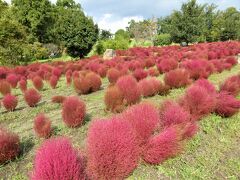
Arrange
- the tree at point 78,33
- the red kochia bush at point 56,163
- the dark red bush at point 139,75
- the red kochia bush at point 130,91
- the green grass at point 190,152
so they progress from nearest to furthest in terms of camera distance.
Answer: the red kochia bush at point 56,163 < the green grass at point 190,152 < the red kochia bush at point 130,91 < the dark red bush at point 139,75 < the tree at point 78,33

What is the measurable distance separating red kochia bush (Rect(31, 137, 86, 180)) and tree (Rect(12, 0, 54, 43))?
128 feet

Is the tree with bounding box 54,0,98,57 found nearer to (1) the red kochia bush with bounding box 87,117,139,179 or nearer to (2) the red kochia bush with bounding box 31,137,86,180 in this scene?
(1) the red kochia bush with bounding box 87,117,139,179

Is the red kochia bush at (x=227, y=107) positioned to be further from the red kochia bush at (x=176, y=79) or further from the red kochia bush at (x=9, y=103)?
the red kochia bush at (x=9, y=103)

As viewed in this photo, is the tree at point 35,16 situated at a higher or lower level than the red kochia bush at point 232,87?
higher

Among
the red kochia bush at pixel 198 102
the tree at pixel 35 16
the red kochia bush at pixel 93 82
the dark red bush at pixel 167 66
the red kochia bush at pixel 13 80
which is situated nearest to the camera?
the red kochia bush at pixel 198 102

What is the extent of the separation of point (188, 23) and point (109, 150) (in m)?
33.0

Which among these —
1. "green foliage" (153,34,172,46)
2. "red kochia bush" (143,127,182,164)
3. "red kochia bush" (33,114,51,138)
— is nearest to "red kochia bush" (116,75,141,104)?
"red kochia bush" (33,114,51,138)

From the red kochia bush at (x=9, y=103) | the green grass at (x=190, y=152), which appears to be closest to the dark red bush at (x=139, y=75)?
the green grass at (x=190, y=152)

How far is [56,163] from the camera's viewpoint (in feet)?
11.5

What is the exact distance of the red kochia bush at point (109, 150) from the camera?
4.02 m

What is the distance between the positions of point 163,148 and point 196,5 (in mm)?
34028

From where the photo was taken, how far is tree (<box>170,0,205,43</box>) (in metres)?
35.2

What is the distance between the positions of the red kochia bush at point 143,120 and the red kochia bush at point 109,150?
0.45 metres

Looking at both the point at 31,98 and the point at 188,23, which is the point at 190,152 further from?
the point at 188,23
